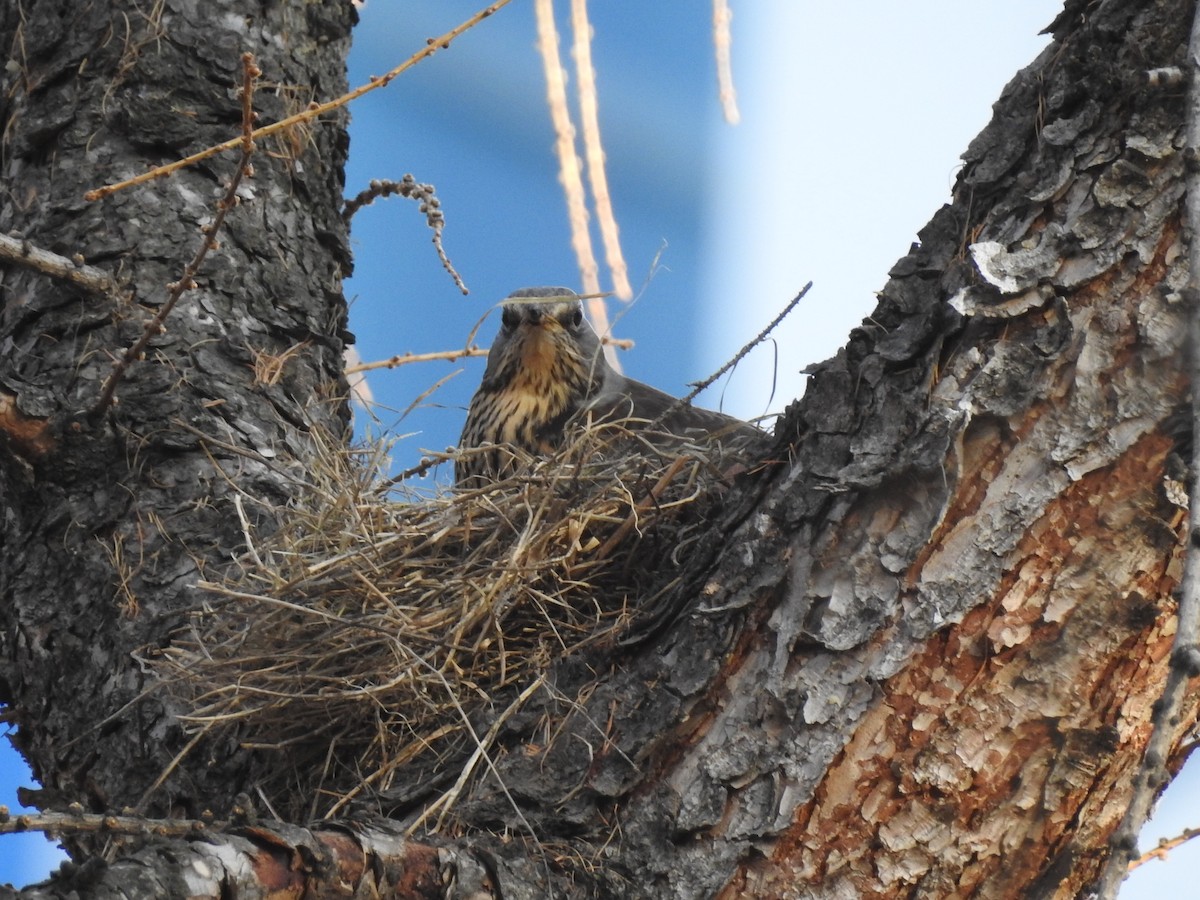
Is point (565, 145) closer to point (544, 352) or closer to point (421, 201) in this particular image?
point (544, 352)

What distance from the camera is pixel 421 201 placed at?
3.02 meters

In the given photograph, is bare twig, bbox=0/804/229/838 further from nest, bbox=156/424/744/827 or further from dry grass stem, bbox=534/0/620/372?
dry grass stem, bbox=534/0/620/372

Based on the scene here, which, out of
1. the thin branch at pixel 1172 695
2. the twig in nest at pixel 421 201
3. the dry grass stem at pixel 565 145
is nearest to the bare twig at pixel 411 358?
the twig in nest at pixel 421 201

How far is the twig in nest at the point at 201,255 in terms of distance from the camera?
1.87m

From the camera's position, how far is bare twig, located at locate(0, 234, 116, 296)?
2.28 metres

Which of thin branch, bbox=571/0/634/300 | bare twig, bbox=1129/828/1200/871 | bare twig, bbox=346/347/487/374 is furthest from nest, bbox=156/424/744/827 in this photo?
thin branch, bbox=571/0/634/300

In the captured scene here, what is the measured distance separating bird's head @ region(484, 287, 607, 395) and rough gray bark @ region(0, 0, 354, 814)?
66 centimetres

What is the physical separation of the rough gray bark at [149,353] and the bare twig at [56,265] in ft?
0.13

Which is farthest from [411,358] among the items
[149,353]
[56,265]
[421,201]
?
[56,265]

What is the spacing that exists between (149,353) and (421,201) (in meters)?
0.75

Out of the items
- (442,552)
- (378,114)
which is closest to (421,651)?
(442,552)

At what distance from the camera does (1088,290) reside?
65.1 inches

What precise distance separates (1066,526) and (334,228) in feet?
5.83

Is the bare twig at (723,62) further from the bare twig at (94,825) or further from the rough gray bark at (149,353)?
the bare twig at (94,825)
